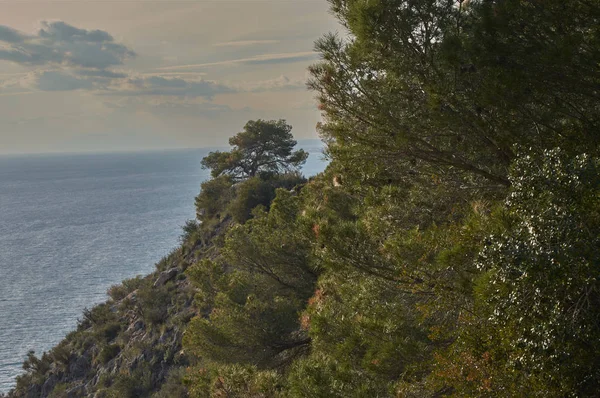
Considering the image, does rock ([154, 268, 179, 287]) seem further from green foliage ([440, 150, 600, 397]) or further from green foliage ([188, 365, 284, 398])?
green foliage ([440, 150, 600, 397])

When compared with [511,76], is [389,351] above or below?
below

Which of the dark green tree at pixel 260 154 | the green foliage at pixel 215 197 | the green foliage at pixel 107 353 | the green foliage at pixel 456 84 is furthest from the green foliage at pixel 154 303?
the green foliage at pixel 456 84

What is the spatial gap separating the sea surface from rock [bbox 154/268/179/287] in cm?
655

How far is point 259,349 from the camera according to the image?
1422 cm

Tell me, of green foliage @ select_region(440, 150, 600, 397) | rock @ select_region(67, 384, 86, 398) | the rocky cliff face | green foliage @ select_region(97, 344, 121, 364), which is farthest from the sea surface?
green foliage @ select_region(97, 344, 121, 364)

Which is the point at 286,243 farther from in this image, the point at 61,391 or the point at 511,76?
the point at 61,391

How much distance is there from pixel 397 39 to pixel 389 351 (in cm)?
403

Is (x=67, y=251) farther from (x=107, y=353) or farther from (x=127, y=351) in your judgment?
(x=127, y=351)

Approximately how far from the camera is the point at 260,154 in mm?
41344

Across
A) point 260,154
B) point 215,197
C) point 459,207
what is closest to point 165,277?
point 215,197

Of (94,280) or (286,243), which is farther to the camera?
(94,280)

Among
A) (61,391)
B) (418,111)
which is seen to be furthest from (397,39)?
(61,391)

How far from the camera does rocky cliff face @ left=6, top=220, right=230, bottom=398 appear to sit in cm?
2436

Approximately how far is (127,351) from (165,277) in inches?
282
